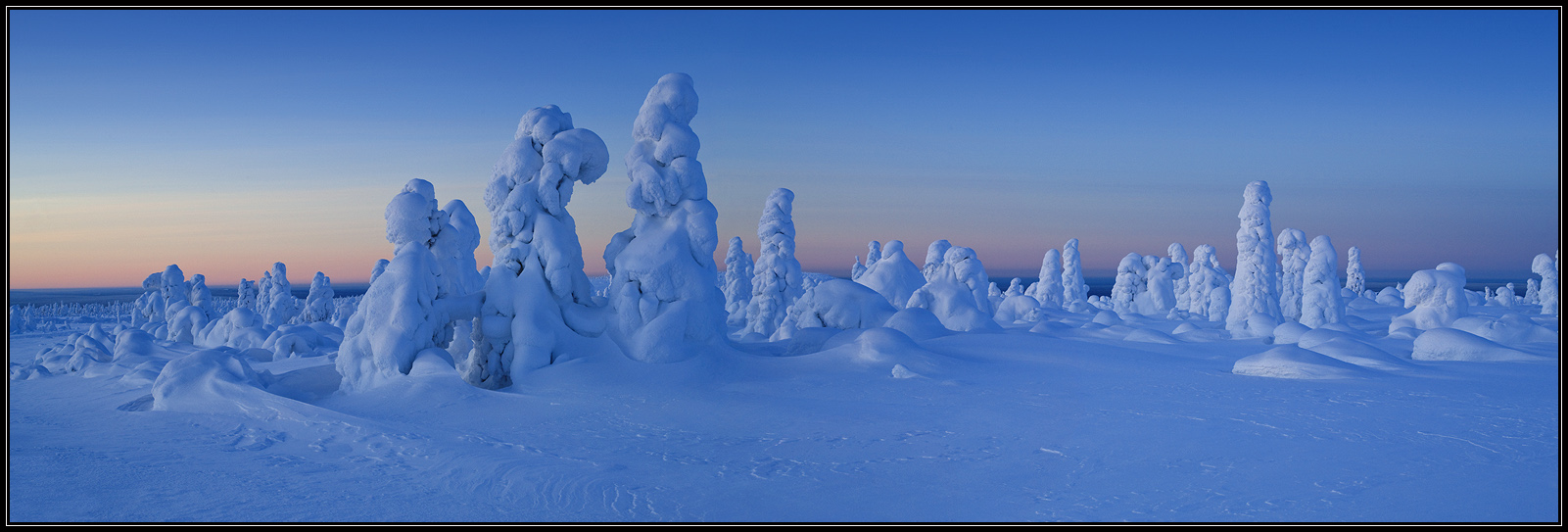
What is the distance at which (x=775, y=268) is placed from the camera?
27469mm

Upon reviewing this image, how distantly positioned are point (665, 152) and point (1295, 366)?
1155 cm

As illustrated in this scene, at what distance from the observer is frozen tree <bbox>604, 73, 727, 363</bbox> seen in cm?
1353

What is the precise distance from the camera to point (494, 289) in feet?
44.3

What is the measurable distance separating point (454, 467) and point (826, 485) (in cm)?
349

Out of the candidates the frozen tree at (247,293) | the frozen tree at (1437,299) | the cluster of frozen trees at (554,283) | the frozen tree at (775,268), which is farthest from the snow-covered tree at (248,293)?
the frozen tree at (1437,299)

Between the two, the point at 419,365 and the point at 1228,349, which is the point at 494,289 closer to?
the point at 419,365

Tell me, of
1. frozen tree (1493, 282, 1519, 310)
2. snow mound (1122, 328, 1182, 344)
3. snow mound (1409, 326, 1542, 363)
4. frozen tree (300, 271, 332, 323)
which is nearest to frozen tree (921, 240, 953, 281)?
snow mound (1122, 328, 1182, 344)

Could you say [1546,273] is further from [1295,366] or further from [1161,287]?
[1295,366]

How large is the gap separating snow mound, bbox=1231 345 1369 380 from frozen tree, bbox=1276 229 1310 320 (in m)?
23.8

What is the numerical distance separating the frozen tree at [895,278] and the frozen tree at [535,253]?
55.0ft

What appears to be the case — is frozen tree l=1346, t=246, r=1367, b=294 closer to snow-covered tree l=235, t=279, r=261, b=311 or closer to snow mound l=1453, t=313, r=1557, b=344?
snow mound l=1453, t=313, r=1557, b=344

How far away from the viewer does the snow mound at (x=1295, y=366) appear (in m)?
13.6

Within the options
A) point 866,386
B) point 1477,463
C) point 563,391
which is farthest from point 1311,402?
point 563,391

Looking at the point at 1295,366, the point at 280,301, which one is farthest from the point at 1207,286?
the point at 280,301
